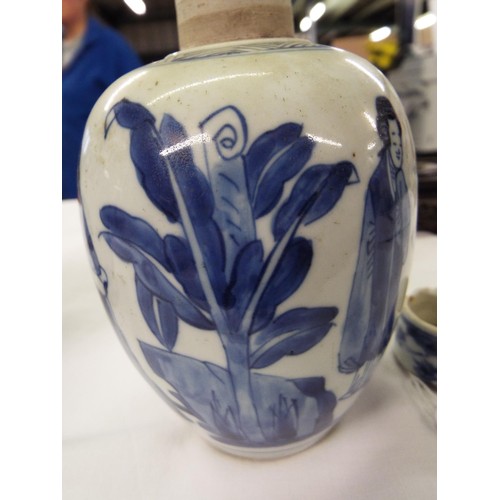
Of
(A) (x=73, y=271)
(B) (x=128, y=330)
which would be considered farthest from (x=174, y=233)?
(A) (x=73, y=271)

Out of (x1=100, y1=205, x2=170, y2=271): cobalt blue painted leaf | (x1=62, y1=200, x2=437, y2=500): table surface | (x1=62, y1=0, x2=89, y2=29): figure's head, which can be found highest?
(x1=62, y1=0, x2=89, y2=29): figure's head

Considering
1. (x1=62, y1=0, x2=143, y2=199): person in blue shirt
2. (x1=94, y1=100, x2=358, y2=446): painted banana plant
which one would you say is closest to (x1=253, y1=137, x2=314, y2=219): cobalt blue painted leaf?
(x1=94, y1=100, x2=358, y2=446): painted banana plant

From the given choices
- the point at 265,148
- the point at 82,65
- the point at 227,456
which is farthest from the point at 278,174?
the point at 82,65

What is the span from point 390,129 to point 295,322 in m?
0.18

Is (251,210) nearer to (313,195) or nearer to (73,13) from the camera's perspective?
(313,195)

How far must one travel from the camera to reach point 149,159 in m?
0.38

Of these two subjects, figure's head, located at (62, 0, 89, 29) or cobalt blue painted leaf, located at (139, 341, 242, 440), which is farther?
figure's head, located at (62, 0, 89, 29)

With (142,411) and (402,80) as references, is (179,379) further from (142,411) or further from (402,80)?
(402,80)

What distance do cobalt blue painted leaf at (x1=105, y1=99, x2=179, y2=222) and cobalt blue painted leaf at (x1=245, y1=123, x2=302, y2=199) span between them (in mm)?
63

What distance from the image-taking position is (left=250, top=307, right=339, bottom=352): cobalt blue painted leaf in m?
0.39

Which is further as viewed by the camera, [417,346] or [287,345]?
[417,346]

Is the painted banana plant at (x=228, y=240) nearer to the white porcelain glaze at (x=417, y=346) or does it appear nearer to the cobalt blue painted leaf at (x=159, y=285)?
the cobalt blue painted leaf at (x=159, y=285)

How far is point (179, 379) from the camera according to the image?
1.45 feet

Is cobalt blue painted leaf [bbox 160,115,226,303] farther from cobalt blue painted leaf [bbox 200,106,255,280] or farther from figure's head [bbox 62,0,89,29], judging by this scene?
figure's head [bbox 62,0,89,29]
